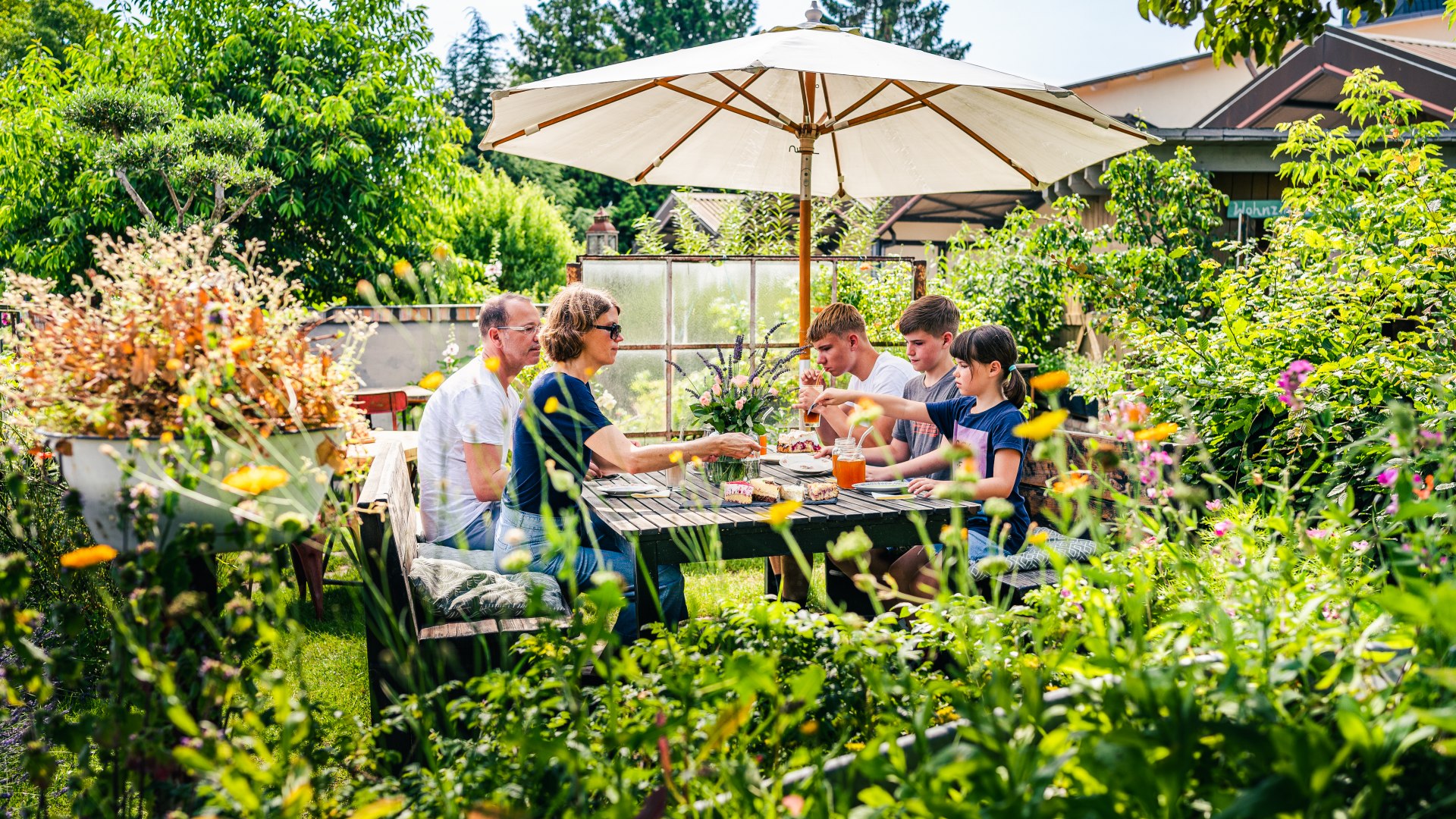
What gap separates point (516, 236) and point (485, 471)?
20.1m

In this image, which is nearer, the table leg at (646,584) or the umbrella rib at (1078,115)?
the table leg at (646,584)

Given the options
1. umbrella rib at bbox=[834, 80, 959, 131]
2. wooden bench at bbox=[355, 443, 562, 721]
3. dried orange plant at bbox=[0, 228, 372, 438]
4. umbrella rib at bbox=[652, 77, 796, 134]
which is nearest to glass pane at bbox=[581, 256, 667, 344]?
umbrella rib at bbox=[652, 77, 796, 134]

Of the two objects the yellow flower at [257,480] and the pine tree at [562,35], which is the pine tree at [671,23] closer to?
the pine tree at [562,35]

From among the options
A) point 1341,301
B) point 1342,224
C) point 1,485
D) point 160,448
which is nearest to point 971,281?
point 1342,224

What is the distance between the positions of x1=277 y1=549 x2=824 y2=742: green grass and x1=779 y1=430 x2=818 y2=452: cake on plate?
0.52m

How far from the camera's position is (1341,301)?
338 centimetres

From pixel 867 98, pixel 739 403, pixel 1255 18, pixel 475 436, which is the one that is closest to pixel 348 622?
pixel 475 436

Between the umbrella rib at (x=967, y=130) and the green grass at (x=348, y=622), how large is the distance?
6.46 feet

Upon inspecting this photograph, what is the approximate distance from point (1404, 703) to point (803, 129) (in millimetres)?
3558

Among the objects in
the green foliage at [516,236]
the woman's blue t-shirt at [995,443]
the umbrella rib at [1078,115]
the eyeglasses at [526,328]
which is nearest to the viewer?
the woman's blue t-shirt at [995,443]

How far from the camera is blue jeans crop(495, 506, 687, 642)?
275 cm

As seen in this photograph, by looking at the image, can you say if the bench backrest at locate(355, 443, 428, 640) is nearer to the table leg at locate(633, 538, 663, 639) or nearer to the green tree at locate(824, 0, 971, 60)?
the table leg at locate(633, 538, 663, 639)

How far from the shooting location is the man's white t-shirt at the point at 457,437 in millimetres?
3031

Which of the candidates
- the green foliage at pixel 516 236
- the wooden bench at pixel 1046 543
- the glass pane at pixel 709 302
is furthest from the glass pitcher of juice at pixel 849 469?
the green foliage at pixel 516 236
